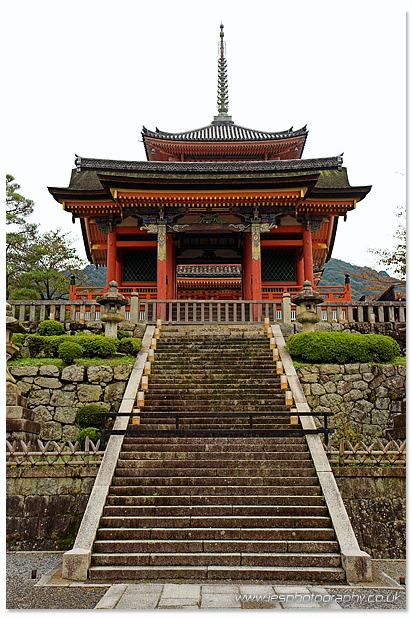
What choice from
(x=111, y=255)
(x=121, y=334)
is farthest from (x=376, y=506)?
(x=111, y=255)

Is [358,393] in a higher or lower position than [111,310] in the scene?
lower

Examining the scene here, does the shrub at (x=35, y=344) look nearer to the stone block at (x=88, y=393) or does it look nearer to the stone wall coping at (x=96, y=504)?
the stone block at (x=88, y=393)

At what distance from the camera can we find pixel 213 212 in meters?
19.2

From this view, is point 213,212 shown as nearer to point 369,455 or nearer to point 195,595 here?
point 369,455

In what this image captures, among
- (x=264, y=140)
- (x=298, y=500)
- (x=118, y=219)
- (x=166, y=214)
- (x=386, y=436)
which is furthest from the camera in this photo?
(x=264, y=140)

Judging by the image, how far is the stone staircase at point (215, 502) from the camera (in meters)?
6.63

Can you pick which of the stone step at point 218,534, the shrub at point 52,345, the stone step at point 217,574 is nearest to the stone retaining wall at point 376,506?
the stone step at point 218,534

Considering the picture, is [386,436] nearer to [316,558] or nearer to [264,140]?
[316,558]

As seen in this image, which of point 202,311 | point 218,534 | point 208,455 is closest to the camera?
point 218,534

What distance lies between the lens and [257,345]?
44.7ft

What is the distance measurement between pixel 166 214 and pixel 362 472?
1289 centimetres

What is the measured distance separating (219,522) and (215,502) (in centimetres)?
46

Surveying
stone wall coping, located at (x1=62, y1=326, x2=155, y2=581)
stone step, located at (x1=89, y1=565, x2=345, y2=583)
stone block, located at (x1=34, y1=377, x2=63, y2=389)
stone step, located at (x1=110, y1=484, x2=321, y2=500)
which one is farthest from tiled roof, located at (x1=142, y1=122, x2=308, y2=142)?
stone step, located at (x1=89, y1=565, x2=345, y2=583)

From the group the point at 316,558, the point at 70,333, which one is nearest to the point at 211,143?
the point at 70,333
